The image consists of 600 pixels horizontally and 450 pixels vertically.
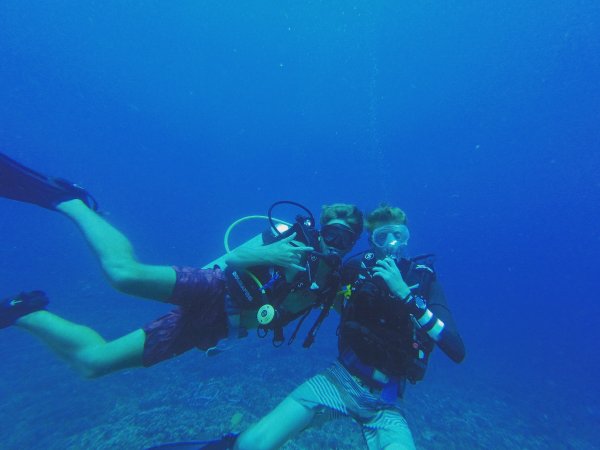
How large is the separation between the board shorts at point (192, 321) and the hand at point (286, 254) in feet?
2.42

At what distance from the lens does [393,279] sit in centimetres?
301

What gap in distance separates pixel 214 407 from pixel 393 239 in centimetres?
640

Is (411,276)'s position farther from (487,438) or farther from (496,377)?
(496,377)

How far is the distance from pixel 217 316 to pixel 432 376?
50.7ft

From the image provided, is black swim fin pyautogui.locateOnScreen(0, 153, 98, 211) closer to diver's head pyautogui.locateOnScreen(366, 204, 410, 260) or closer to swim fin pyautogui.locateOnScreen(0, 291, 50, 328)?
swim fin pyautogui.locateOnScreen(0, 291, 50, 328)

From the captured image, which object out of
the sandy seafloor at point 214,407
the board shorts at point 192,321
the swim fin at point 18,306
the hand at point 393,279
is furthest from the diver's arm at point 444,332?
the sandy seafloor at point 214,407

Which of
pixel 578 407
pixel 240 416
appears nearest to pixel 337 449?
pixel 240 416

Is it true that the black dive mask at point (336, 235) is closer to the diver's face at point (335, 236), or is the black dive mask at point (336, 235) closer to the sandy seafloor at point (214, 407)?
the diver's face at point (335, 236)

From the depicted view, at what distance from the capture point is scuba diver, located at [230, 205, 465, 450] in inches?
121

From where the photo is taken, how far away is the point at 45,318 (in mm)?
3736

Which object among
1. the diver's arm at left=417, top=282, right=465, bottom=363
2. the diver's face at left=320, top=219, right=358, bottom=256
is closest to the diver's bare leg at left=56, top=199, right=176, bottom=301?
the diver's face at left=320, top=219, right=358, bottom=256

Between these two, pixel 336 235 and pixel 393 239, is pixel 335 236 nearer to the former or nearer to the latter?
pixel 336 235

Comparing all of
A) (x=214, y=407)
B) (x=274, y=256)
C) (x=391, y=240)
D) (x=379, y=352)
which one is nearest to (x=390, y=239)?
(x=391, y=240)

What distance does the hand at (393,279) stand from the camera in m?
2.98
